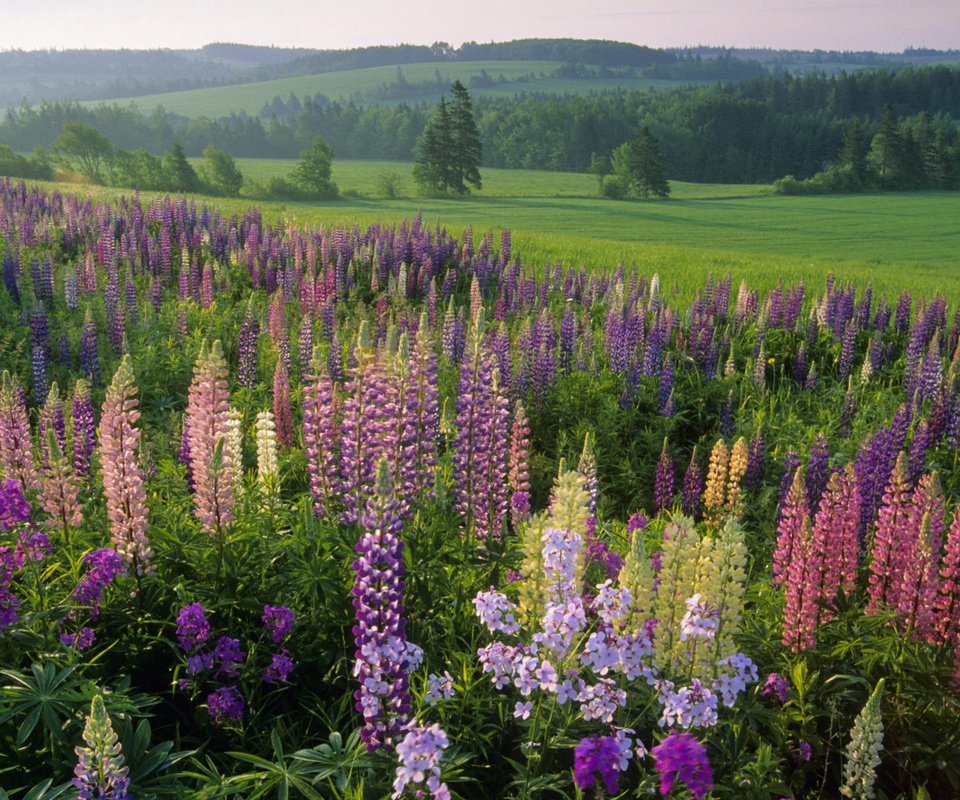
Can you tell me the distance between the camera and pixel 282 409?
7055mm

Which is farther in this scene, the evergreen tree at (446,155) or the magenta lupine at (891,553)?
the evergreen tree at (446,155)

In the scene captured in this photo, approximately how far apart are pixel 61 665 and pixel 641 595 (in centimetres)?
264

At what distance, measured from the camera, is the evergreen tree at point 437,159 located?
208ft

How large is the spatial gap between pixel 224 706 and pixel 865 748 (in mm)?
2733

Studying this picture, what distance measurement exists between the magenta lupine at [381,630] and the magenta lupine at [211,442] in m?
1.61

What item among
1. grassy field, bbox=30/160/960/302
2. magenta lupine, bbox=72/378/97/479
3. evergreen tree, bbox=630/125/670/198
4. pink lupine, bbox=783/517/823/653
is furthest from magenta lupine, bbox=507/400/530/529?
evergreen tree, bbox=630/125/670/198

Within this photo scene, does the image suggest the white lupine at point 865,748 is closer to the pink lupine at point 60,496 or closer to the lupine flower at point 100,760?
the lupine flower at point 100,760

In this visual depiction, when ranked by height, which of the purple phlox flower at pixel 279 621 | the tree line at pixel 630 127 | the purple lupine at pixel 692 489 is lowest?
the purple lupine at pixel 692 489

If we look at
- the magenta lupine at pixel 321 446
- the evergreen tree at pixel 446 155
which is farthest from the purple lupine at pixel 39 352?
the evergreen tree at pixel 446 155

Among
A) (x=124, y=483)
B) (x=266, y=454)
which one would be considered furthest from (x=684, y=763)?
(x=266, y=454)

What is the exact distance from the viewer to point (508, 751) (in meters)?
3.52

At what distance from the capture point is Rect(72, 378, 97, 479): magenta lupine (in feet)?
18.6

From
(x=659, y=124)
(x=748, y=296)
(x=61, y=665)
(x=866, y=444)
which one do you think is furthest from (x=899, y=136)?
(x=61, y=665)

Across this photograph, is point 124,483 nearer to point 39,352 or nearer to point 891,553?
point 891,553
